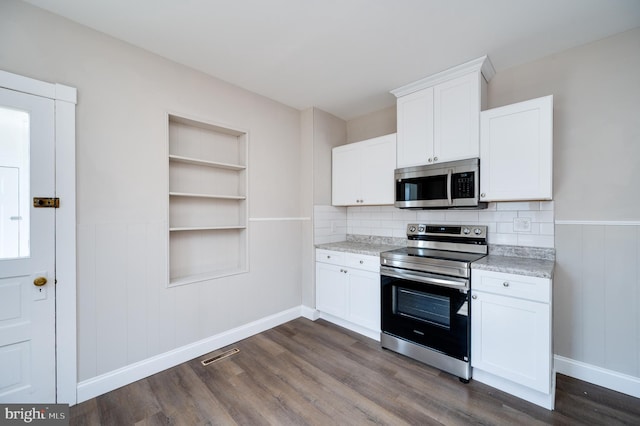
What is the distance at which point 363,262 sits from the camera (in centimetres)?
285

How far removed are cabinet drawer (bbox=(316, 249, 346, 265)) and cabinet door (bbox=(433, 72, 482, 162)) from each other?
4.84 feet

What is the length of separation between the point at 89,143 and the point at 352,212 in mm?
2902

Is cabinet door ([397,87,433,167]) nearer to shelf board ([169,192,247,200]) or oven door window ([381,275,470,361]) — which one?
oven door window ([381,275,470,361])

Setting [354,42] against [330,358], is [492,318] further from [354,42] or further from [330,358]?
[354,42]

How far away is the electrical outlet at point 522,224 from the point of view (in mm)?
2363

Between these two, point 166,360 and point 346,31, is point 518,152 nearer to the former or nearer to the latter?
point 346,31

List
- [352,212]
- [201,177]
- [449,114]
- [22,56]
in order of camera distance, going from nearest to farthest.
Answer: [22,56] < [449,114] < [201,177] < [352,212]

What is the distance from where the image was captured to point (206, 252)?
9.27 feet

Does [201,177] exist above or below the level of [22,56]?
below

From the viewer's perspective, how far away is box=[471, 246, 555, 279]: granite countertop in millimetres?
1873

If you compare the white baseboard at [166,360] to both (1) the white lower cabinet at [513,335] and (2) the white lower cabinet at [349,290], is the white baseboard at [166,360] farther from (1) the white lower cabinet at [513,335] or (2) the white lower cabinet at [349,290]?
(1) the white lower cabinet at [513,335]

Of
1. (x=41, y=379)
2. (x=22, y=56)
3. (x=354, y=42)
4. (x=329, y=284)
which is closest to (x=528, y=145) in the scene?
(x=354, y=42)

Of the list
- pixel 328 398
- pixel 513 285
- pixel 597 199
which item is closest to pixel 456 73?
pixel 597 199
